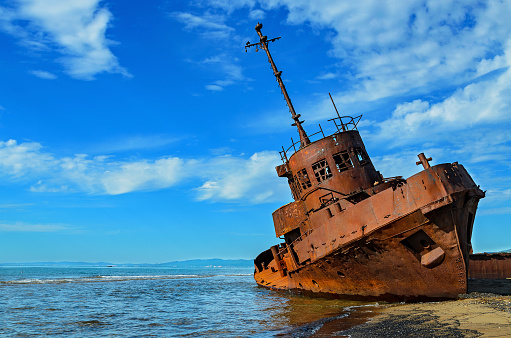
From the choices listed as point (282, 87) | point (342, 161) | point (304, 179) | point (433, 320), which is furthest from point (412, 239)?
point (282, 87)

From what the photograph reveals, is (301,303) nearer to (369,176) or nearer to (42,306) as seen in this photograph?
(369,176)

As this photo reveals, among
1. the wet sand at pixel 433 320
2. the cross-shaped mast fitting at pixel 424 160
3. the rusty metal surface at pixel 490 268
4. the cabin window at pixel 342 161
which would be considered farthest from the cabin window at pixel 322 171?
the rusty metal surface at pixel 490 268

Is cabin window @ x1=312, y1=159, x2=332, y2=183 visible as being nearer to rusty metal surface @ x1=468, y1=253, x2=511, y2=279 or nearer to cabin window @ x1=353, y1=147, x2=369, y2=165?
cabin window @ x1=353, y1=147, x2=369, y2=165

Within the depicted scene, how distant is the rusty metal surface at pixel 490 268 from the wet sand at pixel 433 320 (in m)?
6.68

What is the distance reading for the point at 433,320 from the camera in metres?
7.38

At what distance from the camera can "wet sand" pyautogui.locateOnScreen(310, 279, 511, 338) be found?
639cm

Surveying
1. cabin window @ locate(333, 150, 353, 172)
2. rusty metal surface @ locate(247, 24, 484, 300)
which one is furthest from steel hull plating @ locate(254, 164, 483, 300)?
cabin window @ locate(333, 150, 353, 172)

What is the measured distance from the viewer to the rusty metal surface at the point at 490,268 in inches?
614

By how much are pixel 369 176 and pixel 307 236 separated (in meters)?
3.58

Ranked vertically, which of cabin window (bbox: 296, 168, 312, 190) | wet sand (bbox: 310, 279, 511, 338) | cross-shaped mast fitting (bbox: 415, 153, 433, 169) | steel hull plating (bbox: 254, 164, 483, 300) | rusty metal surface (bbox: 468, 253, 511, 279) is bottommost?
rusty metal surface (bbox: 468, 253, 511, 279)

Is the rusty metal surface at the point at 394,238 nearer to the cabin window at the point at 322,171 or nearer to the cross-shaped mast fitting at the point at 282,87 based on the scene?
the cabin window at the point at 322,171

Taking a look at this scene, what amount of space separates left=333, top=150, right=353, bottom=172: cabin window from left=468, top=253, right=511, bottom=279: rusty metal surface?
24.0 ft

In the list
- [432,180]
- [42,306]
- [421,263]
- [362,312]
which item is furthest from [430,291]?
[42,306]

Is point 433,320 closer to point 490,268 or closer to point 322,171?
point 322,171
